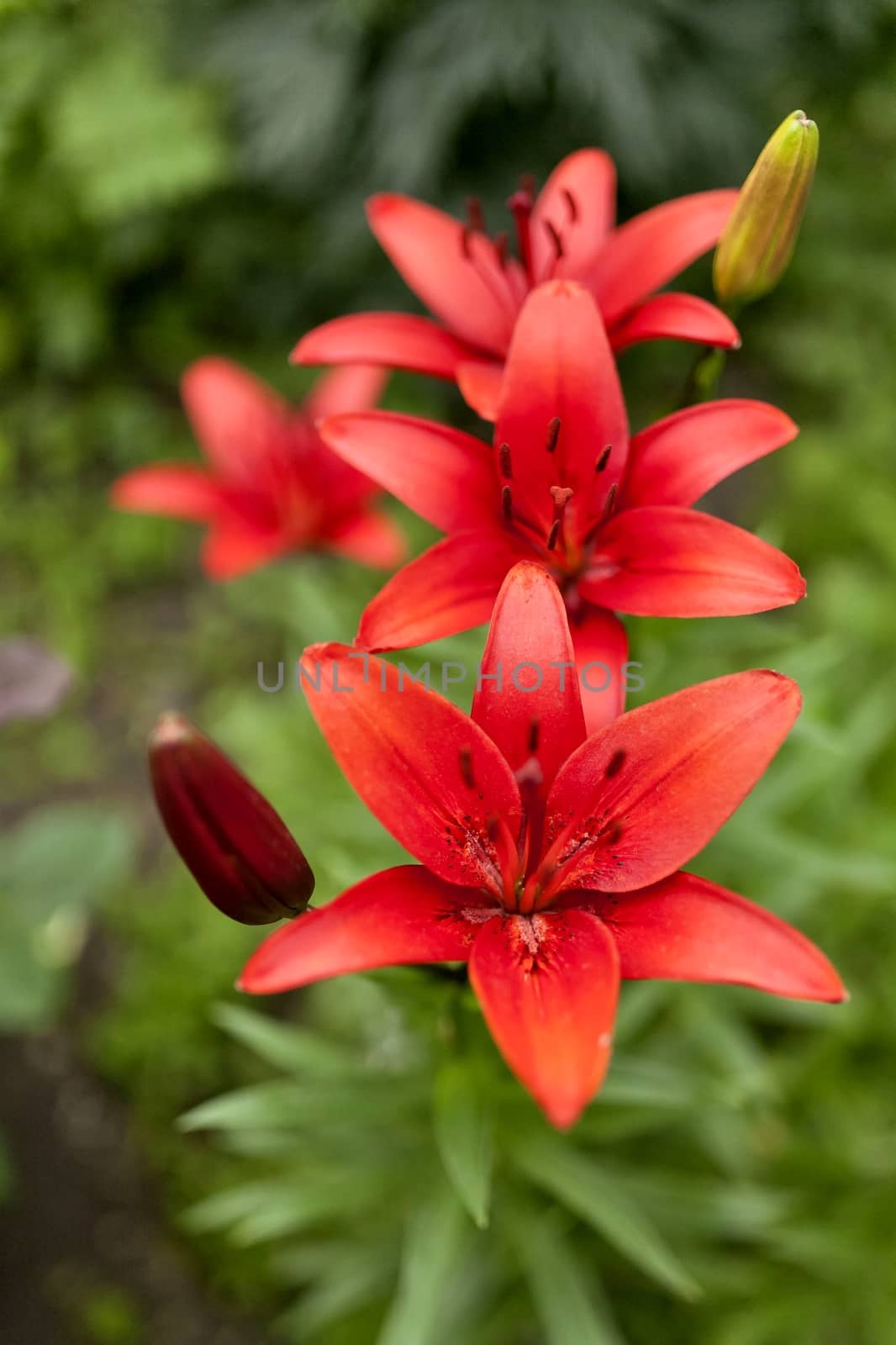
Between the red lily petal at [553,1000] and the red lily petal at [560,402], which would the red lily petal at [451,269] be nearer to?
the red lily petal at [560,402]

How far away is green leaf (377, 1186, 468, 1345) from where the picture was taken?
3.46 ft

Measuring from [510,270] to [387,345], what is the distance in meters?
0.13

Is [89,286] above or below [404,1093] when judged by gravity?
above

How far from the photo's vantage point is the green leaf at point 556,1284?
121cm

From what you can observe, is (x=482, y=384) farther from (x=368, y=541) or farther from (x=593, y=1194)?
(x=593, y=1194)

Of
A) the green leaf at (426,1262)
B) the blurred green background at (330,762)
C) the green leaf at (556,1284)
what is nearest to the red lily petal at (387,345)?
the blurred green background at (330,762)

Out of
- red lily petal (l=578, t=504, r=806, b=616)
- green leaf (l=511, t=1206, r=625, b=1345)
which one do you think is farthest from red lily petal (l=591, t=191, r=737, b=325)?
green leaf (l=511, t=1206, r=625, b=1345)

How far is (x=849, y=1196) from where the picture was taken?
146 cm

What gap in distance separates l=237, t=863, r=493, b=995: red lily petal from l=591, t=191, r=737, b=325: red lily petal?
0.49 meters

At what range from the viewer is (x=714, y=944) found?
0.63m

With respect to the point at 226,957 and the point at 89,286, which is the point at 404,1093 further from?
the point at 89,286

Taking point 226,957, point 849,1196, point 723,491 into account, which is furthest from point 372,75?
point 849,1196

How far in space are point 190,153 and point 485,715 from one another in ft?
7.04

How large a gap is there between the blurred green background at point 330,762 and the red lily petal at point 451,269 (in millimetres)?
321
